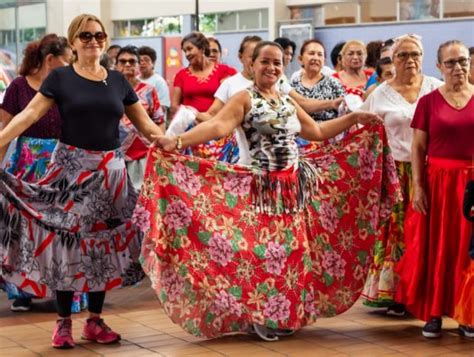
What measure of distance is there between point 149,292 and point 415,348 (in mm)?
2286

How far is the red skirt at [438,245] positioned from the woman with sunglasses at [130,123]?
2609 millimetres

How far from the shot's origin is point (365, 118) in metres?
5.98

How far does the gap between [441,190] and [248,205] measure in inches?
44.9

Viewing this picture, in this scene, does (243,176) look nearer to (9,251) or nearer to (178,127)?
(178,127)

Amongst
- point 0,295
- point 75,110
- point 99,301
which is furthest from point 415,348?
point 0,295

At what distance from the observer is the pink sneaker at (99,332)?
222 inches

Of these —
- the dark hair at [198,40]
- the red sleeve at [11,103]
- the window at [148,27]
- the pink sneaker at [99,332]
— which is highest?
the window at [148,27]

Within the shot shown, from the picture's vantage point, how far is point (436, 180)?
5926mm

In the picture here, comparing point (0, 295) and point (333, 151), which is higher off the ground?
point (333, 151)

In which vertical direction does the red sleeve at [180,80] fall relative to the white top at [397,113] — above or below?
above

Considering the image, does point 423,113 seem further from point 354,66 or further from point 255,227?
point 354,66

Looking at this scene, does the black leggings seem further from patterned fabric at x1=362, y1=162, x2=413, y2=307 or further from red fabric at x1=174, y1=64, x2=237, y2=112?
red fabric at x1=174, y1=64, x2=237, y2=112

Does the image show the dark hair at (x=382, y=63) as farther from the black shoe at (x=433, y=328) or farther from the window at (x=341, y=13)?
the window at (x=341, y=13)

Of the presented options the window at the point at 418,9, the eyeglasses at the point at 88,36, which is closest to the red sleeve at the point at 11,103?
the eyeglasses at the point at 88,36
